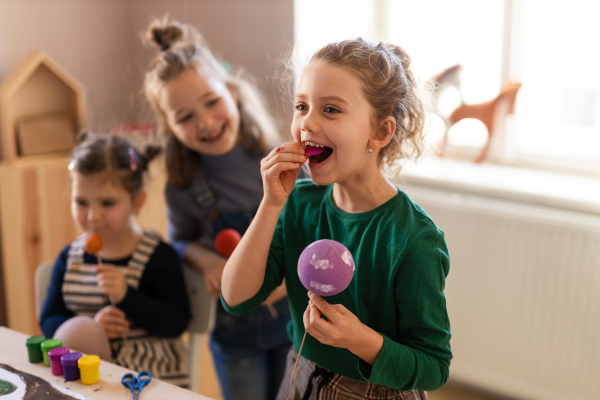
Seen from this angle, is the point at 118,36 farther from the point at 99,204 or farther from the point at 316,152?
the point at 316,152

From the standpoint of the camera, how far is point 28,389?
1.07 metres

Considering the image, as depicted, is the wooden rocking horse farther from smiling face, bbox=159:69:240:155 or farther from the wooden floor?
smiling face, bbox=159:69:240:155

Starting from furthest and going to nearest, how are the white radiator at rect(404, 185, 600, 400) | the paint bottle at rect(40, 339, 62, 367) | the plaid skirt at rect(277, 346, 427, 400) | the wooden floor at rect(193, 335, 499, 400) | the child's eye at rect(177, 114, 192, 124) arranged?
the wooden floor at rect(193, 335, 499, 400), the white radiator at rect(404, 185, 600, 400), the child's eye at rect(177, 114, 192, 124), the paint bottle at rect(40, 339, 62, 367), the plaid skirt at rect(277, 346, 427, 400)

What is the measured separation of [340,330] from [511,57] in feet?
5.97

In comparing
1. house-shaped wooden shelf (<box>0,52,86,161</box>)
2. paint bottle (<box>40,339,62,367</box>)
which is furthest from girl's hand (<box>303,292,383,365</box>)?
house-shaped wooden shelf (<box>0,52,86,161</box>)

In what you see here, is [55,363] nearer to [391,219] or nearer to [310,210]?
[310,210]

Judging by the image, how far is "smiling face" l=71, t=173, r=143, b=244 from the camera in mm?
1491

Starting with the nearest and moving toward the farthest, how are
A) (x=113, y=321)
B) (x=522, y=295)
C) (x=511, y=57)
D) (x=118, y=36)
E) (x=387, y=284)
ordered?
(x=387, y=284) < (x=113, y=321) < (x=522, y=295) < (x=511, y=57) < (x=118, y=36)

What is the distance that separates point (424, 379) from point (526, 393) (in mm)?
1434

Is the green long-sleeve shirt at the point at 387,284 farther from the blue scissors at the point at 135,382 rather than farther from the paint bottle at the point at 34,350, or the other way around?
the paint bottle at the point at 34,350

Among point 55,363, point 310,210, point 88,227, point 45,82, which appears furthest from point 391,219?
point 45,82

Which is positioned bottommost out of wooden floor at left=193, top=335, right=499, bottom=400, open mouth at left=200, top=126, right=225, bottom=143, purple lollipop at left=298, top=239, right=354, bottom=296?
wooden floor at left=193, top=335, right=499, bottom=400

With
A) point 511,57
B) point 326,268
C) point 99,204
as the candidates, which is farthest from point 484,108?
point 326,268

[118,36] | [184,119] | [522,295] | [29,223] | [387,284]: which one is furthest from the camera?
[118,36]
